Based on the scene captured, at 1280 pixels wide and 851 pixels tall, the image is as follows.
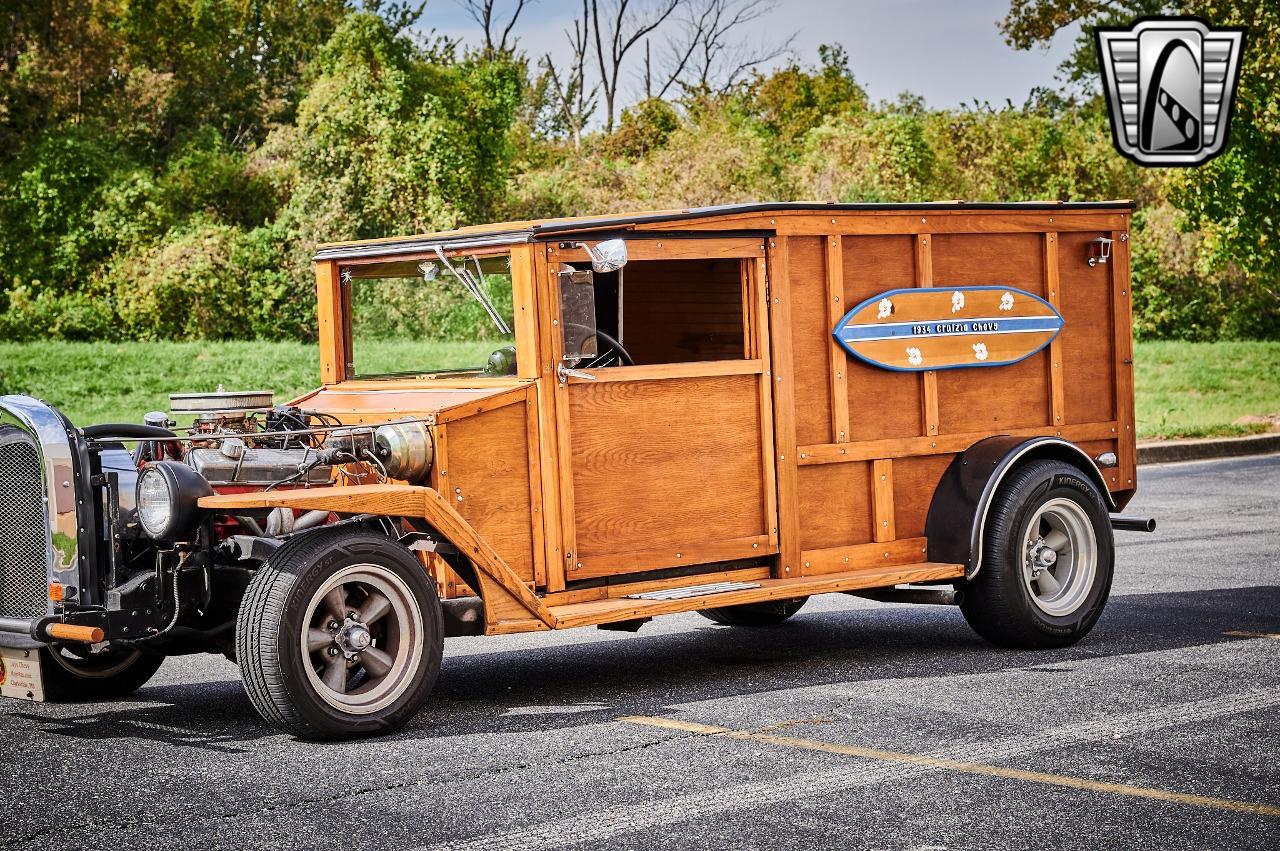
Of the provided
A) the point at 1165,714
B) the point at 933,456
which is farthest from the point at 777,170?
the point at 1165,714

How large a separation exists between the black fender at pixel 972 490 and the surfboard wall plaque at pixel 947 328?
1.53 feet

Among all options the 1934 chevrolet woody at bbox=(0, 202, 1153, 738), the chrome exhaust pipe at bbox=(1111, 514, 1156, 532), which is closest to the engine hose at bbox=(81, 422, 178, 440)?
the 1934 chevrolet woody at bbox=(0, 202, 1153, 738)

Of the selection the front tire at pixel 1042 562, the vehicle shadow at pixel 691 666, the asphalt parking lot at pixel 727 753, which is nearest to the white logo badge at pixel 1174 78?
the vehicle shadow at pixel 691 666

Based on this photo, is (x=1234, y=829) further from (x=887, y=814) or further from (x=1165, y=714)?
(x=1165, y=714)

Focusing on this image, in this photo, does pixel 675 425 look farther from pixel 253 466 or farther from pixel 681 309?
pixel 253 466

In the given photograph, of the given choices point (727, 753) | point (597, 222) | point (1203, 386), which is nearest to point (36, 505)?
point (597, 222)

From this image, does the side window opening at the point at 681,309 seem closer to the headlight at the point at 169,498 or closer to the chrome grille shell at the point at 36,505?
the headlight at the point at 169,498

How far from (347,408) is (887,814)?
12.1 ft

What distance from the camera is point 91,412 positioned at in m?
19.8

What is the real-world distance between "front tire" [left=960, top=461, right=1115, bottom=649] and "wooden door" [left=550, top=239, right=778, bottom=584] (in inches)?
46.0

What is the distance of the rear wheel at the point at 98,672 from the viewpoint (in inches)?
282

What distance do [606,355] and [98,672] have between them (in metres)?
2.69

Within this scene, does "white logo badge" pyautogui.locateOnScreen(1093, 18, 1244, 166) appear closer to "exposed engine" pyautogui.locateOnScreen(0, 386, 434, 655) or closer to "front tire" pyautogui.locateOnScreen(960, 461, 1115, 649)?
"front tire" pyautogui.locateOnScreen(960, 461, 1115, 649)

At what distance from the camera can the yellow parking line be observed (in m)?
5.18
